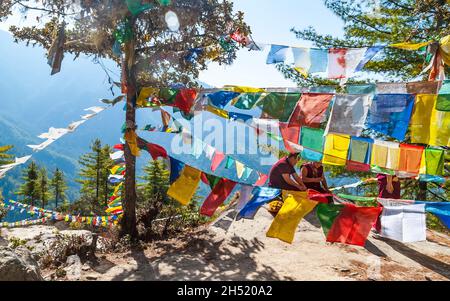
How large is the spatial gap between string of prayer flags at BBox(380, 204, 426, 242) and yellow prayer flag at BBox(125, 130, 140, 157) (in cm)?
638

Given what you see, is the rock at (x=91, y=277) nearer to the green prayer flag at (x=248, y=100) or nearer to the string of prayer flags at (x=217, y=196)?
the string of prayer flags at (x=217, y=196)

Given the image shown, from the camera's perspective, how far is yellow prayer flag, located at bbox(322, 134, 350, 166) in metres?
8.51

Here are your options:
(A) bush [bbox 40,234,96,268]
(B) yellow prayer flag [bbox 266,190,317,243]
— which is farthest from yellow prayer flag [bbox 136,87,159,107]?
(B) yellow prayer flag [bbox 266,190,317,243]

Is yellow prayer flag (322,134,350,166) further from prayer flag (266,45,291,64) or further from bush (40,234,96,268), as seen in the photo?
bush (40,234,96,268)

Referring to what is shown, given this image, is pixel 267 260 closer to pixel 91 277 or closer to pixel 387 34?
pixel 91 277

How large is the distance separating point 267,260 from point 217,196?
6.18 ft

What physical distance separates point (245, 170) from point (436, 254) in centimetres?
540

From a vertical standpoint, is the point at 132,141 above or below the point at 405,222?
above

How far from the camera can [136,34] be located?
8.95 m

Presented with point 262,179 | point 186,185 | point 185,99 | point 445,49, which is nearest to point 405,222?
point 262,179

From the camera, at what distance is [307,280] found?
6.32 meters
